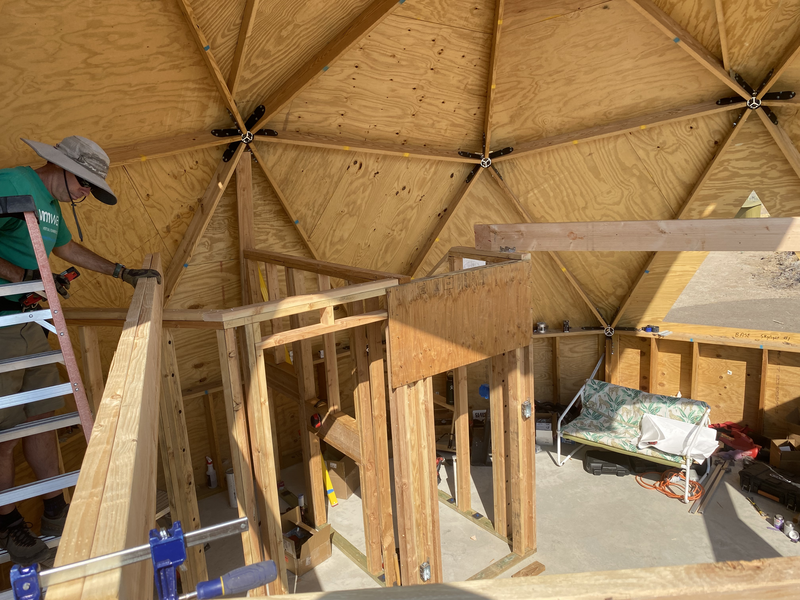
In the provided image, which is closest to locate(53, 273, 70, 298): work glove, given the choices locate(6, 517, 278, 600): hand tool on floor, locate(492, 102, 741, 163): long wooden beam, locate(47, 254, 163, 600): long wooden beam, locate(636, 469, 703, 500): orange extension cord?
locate(47, 254, 163, 600): long wooden beam

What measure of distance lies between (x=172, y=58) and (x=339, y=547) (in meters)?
6.24

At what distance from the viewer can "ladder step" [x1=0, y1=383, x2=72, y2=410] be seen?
7.66ft

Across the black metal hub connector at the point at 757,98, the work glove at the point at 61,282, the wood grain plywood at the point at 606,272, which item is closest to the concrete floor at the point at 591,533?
the wood grain plywood at the point at 606,272

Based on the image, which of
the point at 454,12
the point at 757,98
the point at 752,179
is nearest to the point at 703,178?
the point at 752,179

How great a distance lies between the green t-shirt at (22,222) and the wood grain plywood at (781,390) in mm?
10779

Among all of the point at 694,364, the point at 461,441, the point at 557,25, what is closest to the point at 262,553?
the point at 461,441

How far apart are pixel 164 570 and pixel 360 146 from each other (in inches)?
261

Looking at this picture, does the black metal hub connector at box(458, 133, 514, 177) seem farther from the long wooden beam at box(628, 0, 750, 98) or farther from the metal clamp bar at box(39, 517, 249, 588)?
the metal clamp bar at box(39, 517, 249, 588)

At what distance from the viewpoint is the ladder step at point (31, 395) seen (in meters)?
2.34

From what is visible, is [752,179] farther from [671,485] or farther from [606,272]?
[671,485]

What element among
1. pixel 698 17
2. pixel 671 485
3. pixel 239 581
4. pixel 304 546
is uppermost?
pixel 698 17

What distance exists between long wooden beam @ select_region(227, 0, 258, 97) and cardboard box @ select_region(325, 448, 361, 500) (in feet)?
18.4

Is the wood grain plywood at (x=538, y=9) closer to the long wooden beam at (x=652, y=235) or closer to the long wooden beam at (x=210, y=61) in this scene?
the long wooden beam at (x=652, y=235)

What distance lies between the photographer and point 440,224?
30.0 ft
